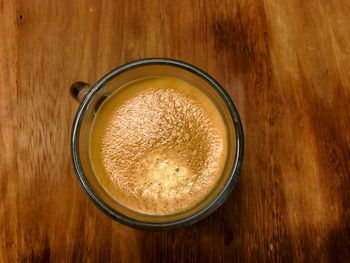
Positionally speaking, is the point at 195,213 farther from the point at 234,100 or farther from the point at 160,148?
the point at 234,100

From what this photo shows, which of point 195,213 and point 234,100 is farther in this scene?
point 234,100

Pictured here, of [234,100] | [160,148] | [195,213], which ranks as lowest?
[195,213]

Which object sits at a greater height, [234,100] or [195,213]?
[234,100]

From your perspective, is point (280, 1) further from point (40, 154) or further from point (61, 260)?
point (61, 260)

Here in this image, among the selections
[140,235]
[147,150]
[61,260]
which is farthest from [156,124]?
[61,260]

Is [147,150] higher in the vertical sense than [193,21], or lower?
lower

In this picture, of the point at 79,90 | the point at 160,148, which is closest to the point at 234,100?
the point at 160,148
